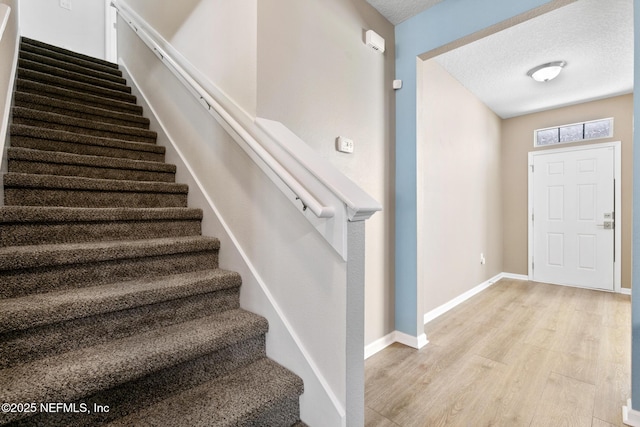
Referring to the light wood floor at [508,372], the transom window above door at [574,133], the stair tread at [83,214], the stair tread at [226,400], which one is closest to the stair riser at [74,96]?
the stair tread at [83,214]

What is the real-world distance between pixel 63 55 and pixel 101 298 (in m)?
3.23

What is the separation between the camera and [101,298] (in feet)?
3.90

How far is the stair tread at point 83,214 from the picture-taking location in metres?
1.37

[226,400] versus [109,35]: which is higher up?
[109,35]

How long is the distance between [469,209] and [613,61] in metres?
1.98

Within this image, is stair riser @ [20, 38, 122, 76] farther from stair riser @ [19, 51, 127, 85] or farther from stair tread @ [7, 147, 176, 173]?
stair tread @ [7, 147, 176, 173]

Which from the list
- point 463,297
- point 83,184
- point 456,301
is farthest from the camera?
point 463,297

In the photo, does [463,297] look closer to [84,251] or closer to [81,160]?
[84,251]

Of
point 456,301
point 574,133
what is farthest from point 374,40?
point 574,133

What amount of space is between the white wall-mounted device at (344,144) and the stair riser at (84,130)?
5.31 ft

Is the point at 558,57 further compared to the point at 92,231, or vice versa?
the point at 558,57

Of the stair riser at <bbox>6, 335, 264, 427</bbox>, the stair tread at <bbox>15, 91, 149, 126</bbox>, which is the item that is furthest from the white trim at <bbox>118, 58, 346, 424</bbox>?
the stair tread at <bbox>15, 91, 149, 126</bbox>

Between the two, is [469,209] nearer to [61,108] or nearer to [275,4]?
[275,4]

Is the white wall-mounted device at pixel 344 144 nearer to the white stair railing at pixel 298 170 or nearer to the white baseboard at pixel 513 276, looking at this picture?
the white stair railing at pixel 298 170
